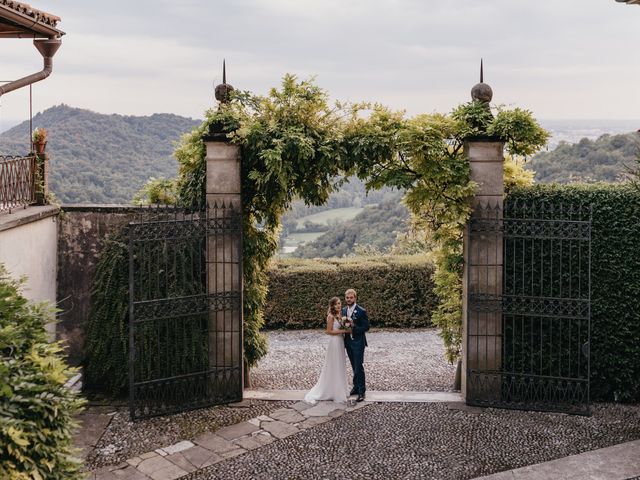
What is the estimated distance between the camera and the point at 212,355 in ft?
26.7

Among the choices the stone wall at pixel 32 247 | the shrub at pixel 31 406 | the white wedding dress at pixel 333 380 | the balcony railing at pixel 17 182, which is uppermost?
the balcony railing at pixel 17 182

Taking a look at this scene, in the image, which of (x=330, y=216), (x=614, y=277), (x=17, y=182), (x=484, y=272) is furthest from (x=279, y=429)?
(x=330, y=216)

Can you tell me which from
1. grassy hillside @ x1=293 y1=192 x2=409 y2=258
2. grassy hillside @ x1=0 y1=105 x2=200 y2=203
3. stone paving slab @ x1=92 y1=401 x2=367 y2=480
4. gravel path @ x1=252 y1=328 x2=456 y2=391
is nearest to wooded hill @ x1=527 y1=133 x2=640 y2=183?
grassy hillside @ x1=293 y1=192 x2=409 y2=258

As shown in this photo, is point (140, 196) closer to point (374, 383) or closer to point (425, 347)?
point (374, 383)

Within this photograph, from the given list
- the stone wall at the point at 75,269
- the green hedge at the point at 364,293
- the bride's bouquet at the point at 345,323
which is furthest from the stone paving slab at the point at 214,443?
the green hedge at the point at 364,293

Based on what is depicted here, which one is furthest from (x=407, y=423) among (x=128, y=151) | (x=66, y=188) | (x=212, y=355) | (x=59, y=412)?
(x=128, y=151)

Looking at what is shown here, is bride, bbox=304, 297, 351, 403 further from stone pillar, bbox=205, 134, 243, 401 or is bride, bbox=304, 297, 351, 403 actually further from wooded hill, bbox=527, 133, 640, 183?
wooded hill, bbox=527, 133, 640, 183

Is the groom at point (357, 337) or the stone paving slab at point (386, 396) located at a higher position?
the groom at point (357, 337)

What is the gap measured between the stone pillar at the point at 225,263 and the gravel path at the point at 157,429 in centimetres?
42

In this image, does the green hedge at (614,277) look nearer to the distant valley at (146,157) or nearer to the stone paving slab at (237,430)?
the stone paving slab at (237,430)

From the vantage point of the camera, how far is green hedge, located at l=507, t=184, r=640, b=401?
7.60 m

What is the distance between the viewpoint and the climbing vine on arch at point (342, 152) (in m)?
7.67

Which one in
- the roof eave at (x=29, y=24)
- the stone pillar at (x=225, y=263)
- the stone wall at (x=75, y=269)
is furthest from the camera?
the stone wall at (x=75, y=269)

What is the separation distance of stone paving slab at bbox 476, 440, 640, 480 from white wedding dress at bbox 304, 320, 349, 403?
2598 millimetres
